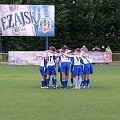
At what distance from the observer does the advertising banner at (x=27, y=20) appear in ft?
170

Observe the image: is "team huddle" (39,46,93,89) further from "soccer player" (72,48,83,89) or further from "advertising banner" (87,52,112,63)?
"advertising banner" (87,52,112,63)

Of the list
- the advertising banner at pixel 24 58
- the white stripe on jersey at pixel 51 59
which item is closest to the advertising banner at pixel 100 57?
the advertising banner at pixel 24 58

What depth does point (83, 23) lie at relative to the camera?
60719 mm

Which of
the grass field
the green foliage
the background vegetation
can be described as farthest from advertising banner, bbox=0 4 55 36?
the grass field

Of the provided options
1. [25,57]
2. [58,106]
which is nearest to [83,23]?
[25,57]

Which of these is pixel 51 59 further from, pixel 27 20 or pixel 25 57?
pixel 27 20

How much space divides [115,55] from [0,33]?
11.3 meters

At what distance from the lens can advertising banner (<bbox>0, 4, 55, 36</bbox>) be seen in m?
51.8

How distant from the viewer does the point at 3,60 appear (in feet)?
162

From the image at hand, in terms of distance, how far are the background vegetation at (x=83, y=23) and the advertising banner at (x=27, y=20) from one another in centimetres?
724

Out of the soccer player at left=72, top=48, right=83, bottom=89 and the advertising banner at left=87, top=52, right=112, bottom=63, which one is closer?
the soccer player at left=72, top=48, right=83, bottom=89

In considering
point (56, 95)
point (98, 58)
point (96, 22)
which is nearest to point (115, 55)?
point (98, 58)

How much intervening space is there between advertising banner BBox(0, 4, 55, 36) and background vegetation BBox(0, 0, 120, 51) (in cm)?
724

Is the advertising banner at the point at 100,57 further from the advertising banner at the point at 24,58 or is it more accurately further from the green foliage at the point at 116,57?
the advertising banner at the point at 24,58
